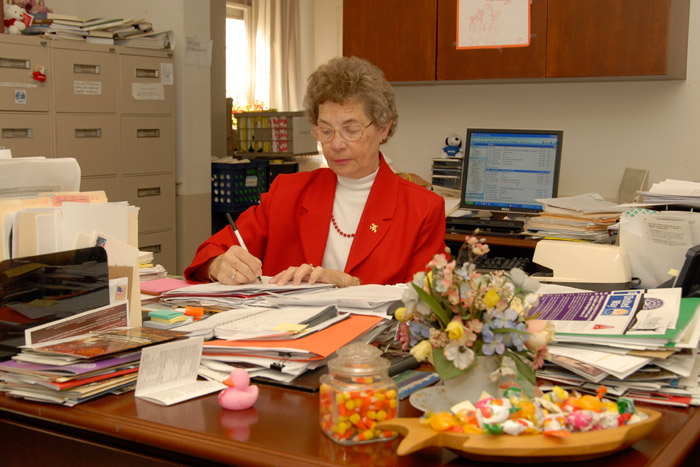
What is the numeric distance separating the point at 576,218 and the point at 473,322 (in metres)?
2.04

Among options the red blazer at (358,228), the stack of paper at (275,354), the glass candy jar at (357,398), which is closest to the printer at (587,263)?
the red blazer at (358,228)

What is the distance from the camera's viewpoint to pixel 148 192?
422cm

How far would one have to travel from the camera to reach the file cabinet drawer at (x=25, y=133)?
11.7 feet

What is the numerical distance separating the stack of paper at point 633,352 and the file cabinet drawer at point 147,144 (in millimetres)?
3160

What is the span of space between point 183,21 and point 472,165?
1928 mm

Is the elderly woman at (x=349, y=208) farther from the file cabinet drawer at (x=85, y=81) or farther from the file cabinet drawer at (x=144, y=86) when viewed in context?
the file cabinet drawer at (x=144, y=86)

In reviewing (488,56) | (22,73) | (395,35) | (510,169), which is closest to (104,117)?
(22,73)

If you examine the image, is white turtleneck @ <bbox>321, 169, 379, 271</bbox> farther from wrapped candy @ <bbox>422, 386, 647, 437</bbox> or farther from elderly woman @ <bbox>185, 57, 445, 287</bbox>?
wrapped candy @ <bbox>422, 386, 647, 437</bbox>

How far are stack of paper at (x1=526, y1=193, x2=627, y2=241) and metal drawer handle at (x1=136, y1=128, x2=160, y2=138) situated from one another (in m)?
2.18

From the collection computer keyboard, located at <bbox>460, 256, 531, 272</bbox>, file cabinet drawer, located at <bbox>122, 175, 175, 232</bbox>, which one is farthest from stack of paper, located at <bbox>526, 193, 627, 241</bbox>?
file cabinet drawer, located at <bbox>122, 175, 175, 232</bbox>

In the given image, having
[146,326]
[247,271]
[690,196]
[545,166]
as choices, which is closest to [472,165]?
[545,166]

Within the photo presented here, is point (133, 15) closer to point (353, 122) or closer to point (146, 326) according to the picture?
point (353, 122)

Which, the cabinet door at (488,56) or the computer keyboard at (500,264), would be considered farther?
the cabinet door at (488,56)

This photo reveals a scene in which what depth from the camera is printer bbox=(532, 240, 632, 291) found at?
2127 millimetres
